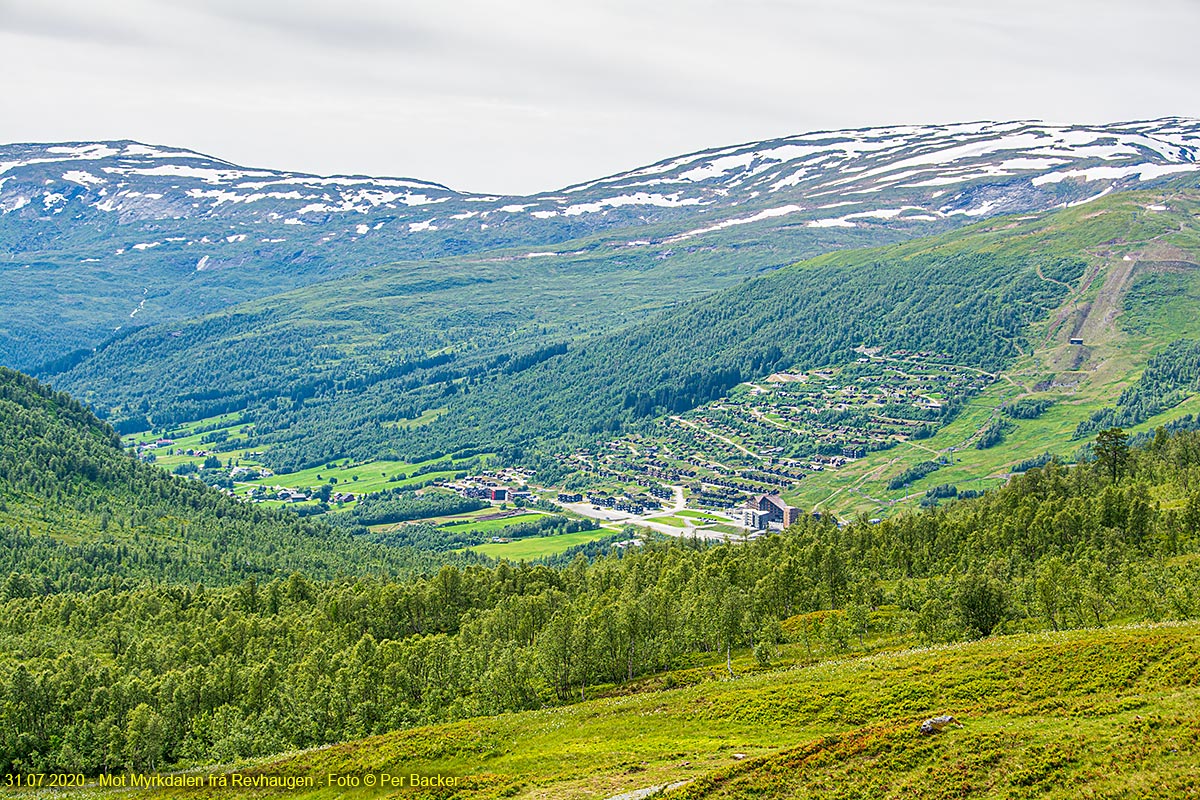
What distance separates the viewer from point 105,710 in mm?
97562

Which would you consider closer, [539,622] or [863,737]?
[863,737]

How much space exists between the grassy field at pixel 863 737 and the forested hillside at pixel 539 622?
38.0ft

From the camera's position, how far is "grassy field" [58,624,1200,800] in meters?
51.3

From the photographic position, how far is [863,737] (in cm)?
5838

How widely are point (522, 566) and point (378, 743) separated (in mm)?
64897

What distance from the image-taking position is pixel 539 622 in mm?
120812

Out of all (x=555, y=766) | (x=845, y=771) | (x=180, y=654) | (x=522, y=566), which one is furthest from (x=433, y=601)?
(x=845, y=771)

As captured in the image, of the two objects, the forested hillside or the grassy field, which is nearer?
the grassy field

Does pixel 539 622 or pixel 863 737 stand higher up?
pixel 863 737

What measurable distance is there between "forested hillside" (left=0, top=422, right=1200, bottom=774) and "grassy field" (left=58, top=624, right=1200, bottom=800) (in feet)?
38.0

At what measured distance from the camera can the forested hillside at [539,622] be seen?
95.5 m

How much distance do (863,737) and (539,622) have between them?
66.3 meters

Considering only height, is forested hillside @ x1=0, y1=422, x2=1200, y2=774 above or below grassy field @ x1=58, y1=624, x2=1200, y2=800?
below

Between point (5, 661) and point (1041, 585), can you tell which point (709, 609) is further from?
point (5, 661)
